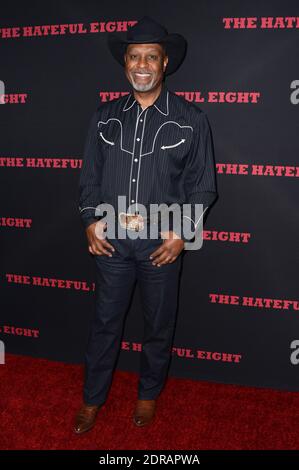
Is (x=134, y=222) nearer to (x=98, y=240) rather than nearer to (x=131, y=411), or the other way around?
(x=98, y=240)

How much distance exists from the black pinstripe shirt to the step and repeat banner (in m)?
0.37

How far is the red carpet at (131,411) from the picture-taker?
2.02m

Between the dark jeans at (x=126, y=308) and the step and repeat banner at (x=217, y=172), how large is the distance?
1.42ft

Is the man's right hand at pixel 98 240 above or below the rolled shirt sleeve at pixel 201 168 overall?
below

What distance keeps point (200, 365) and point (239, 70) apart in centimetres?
170

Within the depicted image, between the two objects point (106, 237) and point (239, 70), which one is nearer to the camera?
point (106, 237)

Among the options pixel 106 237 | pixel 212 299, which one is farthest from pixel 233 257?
pixel 106 237

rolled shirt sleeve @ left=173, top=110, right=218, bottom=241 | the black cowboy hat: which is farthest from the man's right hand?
the black cowboy hat

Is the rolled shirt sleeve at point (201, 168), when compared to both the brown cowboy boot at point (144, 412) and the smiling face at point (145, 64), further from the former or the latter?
the brown cowboy boot at point (144, 412)

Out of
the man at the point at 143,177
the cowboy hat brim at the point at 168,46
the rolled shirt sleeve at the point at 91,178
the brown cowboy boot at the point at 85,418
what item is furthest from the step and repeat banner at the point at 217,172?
the brown cowboy boot at the point at 85,418

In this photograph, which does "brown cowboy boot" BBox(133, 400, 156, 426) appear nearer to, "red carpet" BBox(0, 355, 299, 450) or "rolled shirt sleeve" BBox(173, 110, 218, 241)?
"red carpet" BBox(0, 355, 299, 450)

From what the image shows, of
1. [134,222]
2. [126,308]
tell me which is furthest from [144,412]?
[134,222]

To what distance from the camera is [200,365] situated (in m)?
2.58
